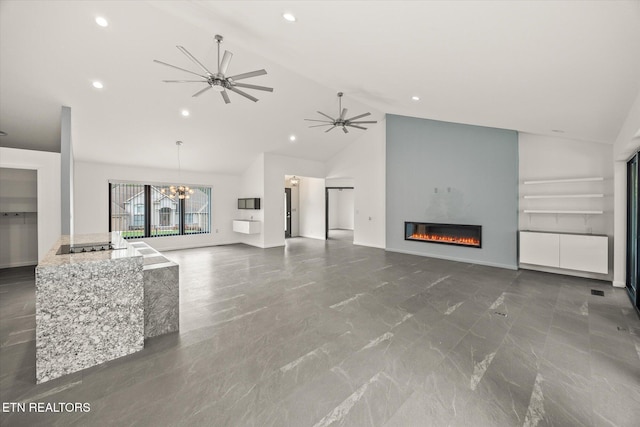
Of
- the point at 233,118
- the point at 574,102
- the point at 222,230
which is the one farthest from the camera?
the point at 222,230

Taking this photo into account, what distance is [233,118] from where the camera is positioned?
6.35m

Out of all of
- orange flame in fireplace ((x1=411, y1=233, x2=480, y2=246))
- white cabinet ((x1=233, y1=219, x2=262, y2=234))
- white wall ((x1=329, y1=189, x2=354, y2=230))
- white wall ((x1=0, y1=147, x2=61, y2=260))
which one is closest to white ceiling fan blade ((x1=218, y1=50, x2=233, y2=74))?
white wall ((x1=0, y1=147, x2=61, y2=260))

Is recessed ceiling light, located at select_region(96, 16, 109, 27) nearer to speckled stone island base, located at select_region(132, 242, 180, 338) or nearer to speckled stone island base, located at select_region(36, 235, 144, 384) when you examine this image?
speckled stone island base, located at select_region(36, 235, 144, 384)

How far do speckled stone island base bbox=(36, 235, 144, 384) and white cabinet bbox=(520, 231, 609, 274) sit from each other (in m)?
6.72

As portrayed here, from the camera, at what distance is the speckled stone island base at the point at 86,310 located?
2.06 meters

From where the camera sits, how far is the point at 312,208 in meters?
11.0

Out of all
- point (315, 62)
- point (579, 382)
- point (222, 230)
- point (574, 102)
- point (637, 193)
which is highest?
point (315, 62)

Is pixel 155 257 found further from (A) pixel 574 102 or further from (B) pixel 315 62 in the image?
(A) pixel 574 102

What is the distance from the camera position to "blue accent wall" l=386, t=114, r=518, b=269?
5.80 meters

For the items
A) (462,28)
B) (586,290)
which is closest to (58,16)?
(462,28)

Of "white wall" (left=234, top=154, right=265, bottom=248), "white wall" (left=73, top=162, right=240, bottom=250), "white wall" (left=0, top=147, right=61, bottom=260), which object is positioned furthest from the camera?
"white wall" (left=234, top=154, right=265, bottom=248)

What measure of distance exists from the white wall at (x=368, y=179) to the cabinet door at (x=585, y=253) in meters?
4.25

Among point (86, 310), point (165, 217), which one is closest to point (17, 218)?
point (165, 217)

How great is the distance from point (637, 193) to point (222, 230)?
10.1 metres
